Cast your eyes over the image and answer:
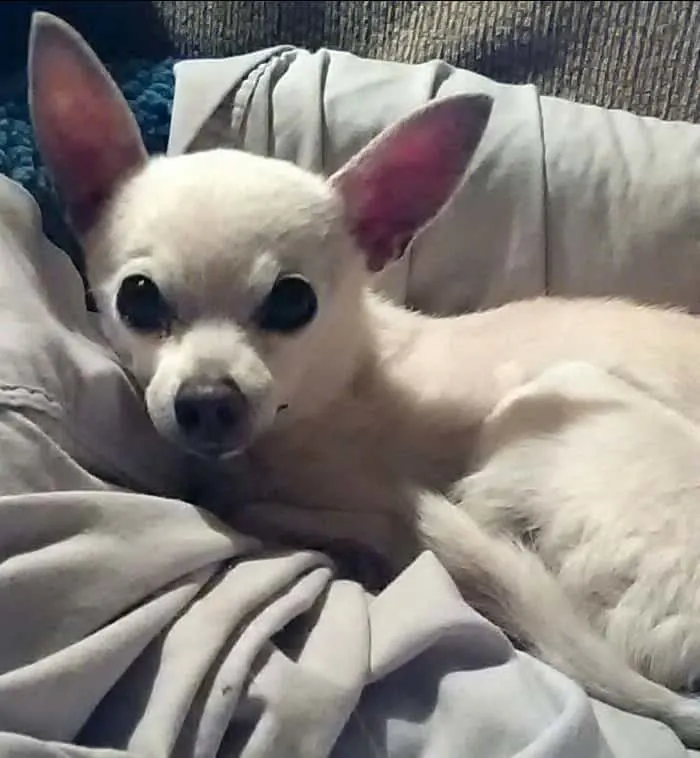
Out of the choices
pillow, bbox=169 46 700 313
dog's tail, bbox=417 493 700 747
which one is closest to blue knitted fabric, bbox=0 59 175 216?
pillow, bbox=169 46 700 313

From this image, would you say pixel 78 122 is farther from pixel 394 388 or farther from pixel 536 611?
pixel 536 611

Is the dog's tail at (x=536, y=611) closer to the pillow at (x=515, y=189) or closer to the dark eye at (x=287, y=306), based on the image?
the dark eye at (x=287, y=306)

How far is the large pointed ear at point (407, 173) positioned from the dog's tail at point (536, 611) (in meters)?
0.26

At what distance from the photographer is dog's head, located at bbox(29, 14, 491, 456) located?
995mm

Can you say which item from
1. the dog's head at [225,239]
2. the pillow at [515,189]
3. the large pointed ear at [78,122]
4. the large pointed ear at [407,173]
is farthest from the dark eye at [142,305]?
the pillow at [515,189]

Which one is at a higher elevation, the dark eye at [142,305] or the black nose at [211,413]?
the dark eye at [142,305]

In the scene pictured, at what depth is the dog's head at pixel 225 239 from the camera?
995 mm

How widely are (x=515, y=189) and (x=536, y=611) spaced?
22.7 inches

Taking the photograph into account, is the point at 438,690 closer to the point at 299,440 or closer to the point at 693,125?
the point at 299,440

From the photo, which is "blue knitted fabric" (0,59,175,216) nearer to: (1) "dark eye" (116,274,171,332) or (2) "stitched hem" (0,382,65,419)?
(1) "dark eye" (116,274,171,332)

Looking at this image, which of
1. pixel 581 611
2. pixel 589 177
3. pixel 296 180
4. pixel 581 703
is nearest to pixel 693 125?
pixel 589 177

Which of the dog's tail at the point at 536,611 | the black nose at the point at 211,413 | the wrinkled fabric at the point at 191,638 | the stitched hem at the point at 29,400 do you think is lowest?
the dog's tail at the point at 536,611

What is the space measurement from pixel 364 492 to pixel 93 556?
1.05ft

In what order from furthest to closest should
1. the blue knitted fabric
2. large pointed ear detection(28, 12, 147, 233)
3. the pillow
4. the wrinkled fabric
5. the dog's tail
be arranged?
the pillow, the blue knitted fabric, large pointed ear detection(28, 12, 147, 233), the dog's tail, the wrinkled fabric
